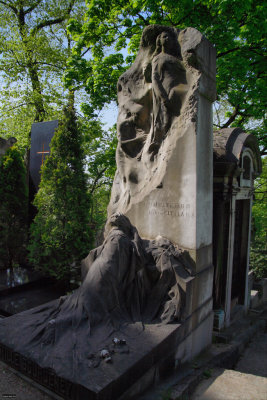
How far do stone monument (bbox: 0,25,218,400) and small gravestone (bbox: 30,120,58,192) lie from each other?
4.31 meters

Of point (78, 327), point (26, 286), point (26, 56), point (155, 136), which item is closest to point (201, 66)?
point (155, 136)

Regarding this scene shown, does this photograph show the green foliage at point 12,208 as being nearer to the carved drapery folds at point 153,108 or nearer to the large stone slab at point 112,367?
the carved drapery folds at point 153,108

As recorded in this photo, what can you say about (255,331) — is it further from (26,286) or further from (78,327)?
(26,286)

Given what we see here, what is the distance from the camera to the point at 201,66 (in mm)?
4434

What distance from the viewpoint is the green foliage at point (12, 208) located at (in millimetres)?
8875

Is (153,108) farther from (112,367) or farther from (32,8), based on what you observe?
(32,8)

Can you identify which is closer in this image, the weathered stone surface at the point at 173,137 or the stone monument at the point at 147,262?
the stone monument at the point at 147,262

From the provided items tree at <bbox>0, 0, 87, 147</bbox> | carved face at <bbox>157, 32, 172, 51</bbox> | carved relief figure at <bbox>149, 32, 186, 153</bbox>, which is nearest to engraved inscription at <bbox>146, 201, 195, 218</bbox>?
carved relief figure at <bbox>149, 32, 186, 153</bbox>

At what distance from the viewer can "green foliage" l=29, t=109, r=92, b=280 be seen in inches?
299

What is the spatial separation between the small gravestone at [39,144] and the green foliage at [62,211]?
1541 mm

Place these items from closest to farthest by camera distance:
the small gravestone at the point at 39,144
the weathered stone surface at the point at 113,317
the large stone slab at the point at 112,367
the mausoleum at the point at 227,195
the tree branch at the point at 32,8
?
the large stone slab at the point at 112,367
the weathered stone surface at the point at 113,317
the mausoleum at the point at 227,195
the small gravestone at the point at 39,144
the tree branch at the point at 32,8

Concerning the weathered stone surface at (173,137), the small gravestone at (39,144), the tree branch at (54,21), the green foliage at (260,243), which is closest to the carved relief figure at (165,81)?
the weathered stone surface at (173,137)

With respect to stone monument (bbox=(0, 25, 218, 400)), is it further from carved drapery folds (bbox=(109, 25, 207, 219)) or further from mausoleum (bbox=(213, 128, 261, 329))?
mausoleum (bbox=(213, 128, 261, 329))

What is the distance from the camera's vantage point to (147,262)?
13.8ft
